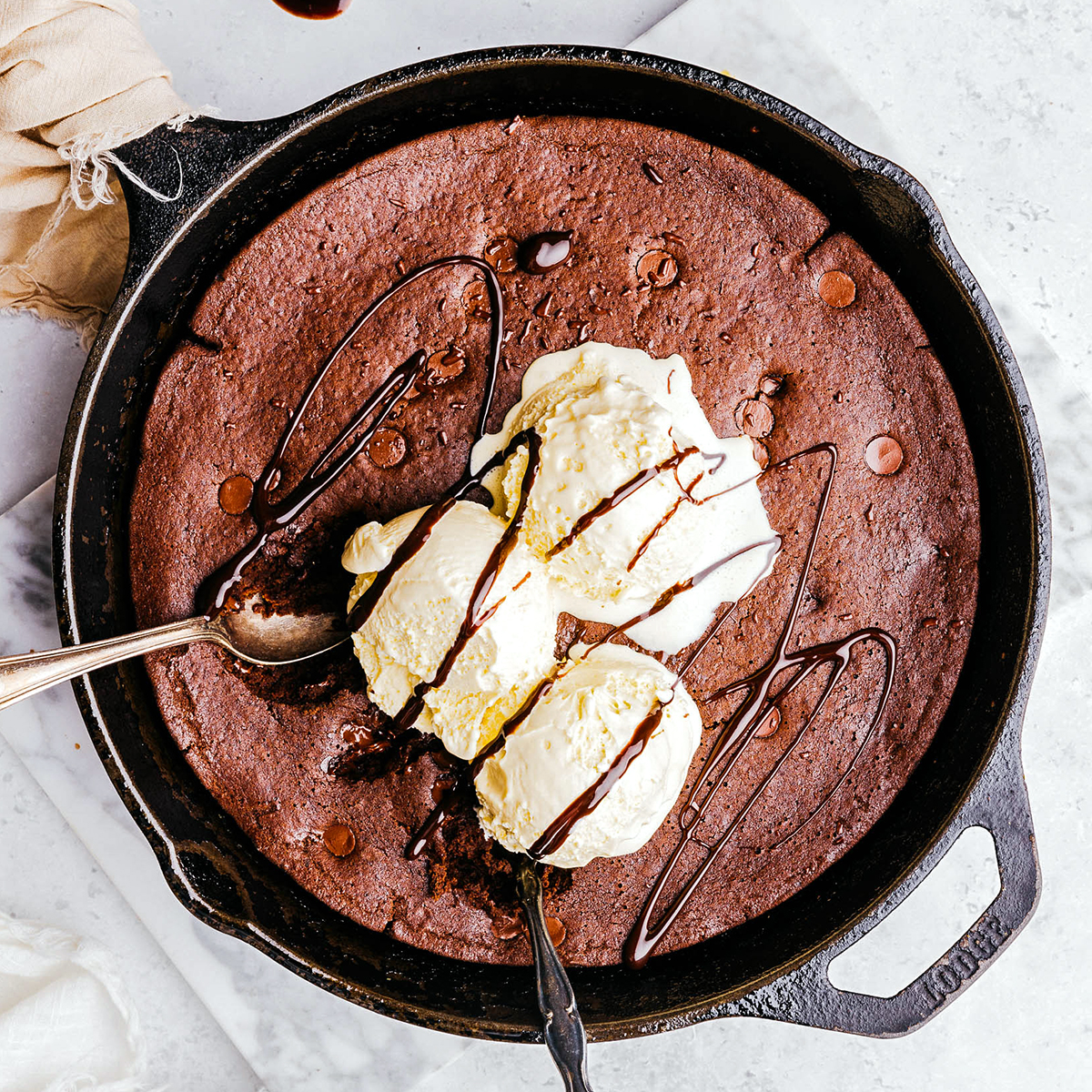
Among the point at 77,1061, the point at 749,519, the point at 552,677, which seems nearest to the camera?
the point at 552,677

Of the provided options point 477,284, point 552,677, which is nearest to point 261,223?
point 477,284

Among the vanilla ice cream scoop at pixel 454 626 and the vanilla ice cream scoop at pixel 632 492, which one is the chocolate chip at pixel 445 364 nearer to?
the vanilla ice cream scoop at pixel 632 492

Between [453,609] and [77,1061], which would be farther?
[77,1061]

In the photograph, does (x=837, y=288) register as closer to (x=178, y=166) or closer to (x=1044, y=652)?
(x=1044, y=652)

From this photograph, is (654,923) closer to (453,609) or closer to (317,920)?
(317,920)

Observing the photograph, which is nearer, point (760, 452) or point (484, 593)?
point (484, 593)

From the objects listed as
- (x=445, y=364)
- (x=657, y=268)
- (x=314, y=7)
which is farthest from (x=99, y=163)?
(x=657, y=268)

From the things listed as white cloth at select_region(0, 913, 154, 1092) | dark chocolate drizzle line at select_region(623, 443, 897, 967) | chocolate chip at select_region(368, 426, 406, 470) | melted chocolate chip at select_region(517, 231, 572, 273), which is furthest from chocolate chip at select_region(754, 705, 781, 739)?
white cloth at select_region(0, 913, 154, 1092)
